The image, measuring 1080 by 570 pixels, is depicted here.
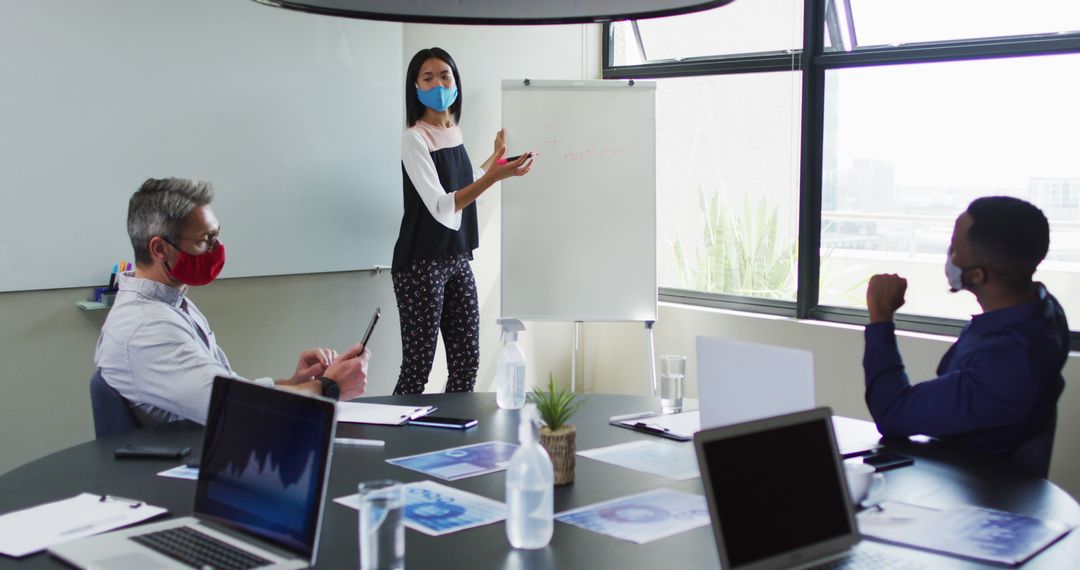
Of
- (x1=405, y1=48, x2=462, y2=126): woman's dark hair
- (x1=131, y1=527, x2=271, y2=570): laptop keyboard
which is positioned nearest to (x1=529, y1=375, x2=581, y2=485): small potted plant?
(x1=131, y1=527, x2=271, y2=570): laptop keyboard

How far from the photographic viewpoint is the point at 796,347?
15.0 feet

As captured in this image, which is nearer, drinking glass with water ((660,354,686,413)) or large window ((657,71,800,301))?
drinking glass with water ((660,354,686,413))

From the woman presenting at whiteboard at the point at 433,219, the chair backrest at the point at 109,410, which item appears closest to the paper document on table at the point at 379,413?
the chair backrest at the point at 109,410

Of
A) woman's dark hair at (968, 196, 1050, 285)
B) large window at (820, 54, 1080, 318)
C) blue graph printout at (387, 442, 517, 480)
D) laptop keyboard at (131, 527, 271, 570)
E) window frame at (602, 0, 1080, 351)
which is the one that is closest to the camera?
laptop keyboard at (131, 527, 271, 570)

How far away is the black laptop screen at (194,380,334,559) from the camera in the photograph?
1.48 meters

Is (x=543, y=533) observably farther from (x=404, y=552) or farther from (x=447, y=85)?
(x=447, y=85)

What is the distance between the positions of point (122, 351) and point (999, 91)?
132 inches

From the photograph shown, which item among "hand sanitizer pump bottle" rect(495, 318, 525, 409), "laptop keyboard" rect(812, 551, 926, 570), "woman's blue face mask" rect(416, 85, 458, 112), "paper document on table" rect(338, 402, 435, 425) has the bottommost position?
"laptop keyboard" rect(812, 551, 926, 570)

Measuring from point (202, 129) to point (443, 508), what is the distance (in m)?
2.58

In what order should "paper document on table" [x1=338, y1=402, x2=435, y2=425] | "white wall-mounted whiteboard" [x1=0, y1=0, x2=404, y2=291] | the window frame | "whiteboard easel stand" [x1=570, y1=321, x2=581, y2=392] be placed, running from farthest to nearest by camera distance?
"whiteboard easel stand" [x1=570, y1=321, x2=581, y2=392] < the window frame < "white wall-mounted whiteboard" [x1=0, y1=0, x2=404, y2=291] < "paper document on table" [x1=338, y1=402, x2=435, y2=425]

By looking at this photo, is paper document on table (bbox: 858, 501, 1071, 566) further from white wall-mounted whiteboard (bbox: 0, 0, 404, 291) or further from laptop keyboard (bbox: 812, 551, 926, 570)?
white wall-mounted whiteboard (bbox: 0, 0, 404, 291)

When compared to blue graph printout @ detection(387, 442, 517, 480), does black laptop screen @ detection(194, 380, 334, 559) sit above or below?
above

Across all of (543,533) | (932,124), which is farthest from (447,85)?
(543,533)

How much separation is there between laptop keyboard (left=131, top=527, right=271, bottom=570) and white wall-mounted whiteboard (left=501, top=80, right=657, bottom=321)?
9.66ft
